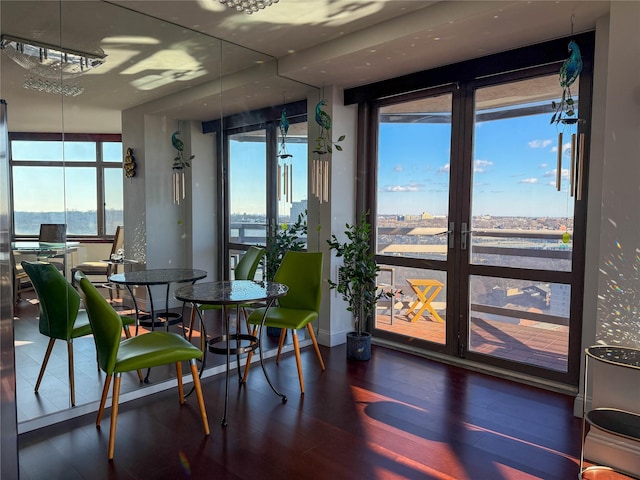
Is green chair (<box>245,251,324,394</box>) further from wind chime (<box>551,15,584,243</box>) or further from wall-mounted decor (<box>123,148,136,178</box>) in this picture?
wind chime (<box>551,15,584,243</box>)

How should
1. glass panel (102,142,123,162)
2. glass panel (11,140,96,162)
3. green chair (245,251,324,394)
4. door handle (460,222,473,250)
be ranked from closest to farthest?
glass panel (11,140,96,162) < glass panel (102,142,123,162) < green chair (245,251,324,394) < door handle (460,222,473,250)

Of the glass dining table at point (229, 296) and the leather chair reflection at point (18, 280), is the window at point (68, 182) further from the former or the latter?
the glass dining table at point (229, 296)

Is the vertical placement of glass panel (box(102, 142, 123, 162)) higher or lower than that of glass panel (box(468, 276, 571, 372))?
higher

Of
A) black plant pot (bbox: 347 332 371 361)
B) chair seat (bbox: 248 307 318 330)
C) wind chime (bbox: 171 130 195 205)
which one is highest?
wind chime (bbox: 171 130 195 205)

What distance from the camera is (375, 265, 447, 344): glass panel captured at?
4.00 metres

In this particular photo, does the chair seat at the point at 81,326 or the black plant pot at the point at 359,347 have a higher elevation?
the chair seat at the point at 81,326

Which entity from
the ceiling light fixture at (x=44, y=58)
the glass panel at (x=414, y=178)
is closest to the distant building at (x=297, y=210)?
the glass panel at (x=414, y=178)

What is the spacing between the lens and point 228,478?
7.18 feet

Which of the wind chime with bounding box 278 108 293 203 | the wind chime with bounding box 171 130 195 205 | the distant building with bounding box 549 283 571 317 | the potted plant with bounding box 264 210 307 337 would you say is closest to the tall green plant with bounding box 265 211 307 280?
the potted plant with bounding box 264 210 307 337

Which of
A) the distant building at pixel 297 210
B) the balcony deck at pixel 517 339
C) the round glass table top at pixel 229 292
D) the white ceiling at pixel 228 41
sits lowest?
the balcony deck at pixel 517 339

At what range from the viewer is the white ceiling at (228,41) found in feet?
8.88

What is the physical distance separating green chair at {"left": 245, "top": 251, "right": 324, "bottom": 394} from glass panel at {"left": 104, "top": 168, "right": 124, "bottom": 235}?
1.17m

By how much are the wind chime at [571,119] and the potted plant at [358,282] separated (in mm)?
1546

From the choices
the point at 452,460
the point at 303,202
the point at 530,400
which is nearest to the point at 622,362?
the point at 452,460
